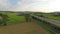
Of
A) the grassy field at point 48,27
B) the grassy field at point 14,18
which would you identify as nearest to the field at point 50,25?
the grassy field at point 48,27

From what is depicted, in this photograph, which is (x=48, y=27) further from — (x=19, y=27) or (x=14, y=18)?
(x=14, y=18)

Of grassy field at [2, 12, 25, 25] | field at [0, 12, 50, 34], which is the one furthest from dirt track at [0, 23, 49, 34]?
grassy field at [2, 12, 25, 25]

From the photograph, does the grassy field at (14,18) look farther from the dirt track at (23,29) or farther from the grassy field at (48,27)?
the grassy field at (48,27)

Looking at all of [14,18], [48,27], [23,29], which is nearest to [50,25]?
[48,27]

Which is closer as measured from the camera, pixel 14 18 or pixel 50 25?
pixel 50 25

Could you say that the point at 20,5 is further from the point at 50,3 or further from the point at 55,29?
the point at 55,29

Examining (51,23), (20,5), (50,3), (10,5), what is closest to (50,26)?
(51,23)

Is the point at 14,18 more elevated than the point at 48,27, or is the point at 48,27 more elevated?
the point at 14,18

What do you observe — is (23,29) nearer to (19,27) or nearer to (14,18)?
(19,27)

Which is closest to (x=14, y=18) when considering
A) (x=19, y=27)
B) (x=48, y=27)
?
(x=19, y=27)

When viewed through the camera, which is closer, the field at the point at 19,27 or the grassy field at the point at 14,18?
the field at the point at 19,27
